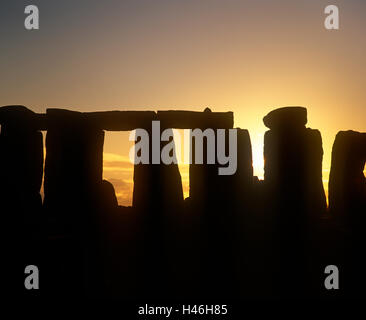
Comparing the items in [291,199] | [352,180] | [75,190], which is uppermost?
[352,180]

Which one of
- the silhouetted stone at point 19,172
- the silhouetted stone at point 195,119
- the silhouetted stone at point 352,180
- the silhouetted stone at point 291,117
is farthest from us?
the silhouetted stone at point 352,180

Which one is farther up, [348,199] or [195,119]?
[195,119]

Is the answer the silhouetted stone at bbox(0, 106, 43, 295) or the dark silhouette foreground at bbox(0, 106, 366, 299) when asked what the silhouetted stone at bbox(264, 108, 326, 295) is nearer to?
the dark silhouette foreground at bbox(0, 106, 366, 299)

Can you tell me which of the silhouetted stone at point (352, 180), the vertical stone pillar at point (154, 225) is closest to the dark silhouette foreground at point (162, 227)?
the vertical stone pillar at point (154, 225)

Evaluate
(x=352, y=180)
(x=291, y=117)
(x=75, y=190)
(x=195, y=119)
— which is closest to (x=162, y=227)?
(x=75, y=190)

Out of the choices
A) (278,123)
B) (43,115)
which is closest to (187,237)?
(278,123)

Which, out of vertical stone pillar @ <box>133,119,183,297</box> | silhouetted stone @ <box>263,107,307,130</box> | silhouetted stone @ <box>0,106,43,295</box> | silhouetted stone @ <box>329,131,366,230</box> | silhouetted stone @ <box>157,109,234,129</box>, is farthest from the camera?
silhouetted stone @ <box>329,131,366,230</box>

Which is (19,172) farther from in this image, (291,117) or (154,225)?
(291,117)

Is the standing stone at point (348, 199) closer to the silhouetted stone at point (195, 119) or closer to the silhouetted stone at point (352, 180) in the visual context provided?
the silhouetted stone at point (352, 180)

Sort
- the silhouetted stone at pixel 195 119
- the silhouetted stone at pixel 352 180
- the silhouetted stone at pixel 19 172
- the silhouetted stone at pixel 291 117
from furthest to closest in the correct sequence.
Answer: the silhouetted stone at pixel 352 180
the silhouetted stone at pixel 19 172
the silhouetted stone at pixel 291 117
the silhouetted stone at pixel 195 119

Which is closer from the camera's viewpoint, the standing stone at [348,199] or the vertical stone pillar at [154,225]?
the vertical stone pillar at [154,225]

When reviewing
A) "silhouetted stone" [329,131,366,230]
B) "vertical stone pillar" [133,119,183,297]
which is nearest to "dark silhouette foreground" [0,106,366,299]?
"vertical stone pillar" [133,119,183,297]
